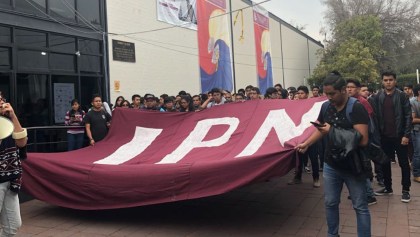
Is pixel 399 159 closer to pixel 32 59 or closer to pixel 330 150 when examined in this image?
pixel 330 150

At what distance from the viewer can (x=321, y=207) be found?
17.6 feet

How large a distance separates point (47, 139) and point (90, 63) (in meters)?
4.42

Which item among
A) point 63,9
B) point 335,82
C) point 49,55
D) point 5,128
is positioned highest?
point 63,9

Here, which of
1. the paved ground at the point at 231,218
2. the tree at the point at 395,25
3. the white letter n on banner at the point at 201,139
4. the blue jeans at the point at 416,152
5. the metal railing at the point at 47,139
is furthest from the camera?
the tree at the point at 395,25

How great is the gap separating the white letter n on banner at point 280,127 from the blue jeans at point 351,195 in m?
Answer: 1.08

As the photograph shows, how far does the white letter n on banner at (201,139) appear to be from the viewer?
5.23 meters

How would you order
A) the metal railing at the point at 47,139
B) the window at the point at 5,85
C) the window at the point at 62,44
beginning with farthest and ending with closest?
1. the window at the point at 62,44
2. the window at the point at 5,85
3. the metal railing at the point at 47,139

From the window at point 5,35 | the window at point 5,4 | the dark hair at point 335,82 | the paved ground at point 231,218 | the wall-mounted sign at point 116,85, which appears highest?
the window at point 5,4

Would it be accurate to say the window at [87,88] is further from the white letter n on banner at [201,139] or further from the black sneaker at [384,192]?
the black sneaker at [384,192]

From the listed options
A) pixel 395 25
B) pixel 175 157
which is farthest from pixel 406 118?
pixel 395 25

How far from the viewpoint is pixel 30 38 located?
973cm

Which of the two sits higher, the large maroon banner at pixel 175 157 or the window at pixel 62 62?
the window at pixel 62 62

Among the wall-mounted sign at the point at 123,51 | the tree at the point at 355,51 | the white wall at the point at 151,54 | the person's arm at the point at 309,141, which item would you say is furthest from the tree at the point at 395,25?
the person's arm at the point at 309,141

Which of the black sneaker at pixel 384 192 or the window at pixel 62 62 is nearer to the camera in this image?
the black sneaker at pixel 384 192
